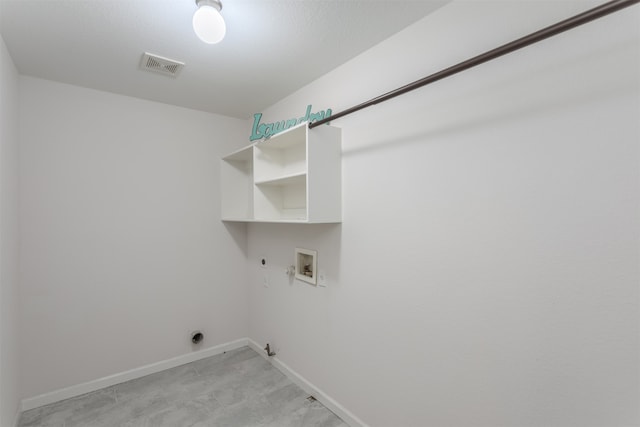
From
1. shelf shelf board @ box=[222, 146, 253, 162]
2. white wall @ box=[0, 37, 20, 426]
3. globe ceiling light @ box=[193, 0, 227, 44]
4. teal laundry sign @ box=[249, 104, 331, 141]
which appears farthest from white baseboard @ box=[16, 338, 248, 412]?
Result: globe ceiling light @ box=[193, 0, 227, 44]

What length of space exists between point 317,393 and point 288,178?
161cm

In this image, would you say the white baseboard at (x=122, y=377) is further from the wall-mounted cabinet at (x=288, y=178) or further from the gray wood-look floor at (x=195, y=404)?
the wall-mounted cabinet at (x=288, y=178)

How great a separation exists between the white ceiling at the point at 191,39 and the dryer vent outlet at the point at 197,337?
220 cm

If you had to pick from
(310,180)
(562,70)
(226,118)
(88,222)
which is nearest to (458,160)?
(562,70)

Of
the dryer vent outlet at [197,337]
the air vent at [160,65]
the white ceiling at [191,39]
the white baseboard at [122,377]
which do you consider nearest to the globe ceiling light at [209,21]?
the white ceiling at [191,39]

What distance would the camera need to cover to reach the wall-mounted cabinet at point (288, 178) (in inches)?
72.1

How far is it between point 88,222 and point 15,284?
0.58 meters

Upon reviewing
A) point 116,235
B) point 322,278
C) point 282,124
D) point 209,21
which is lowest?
point 322,278

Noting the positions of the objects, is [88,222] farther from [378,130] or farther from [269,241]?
[378,130]

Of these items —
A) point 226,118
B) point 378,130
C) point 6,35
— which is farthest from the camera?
point 226,118

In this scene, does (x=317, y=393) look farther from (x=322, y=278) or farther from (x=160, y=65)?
(x=160, y=65)

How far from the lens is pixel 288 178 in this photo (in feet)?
6.69

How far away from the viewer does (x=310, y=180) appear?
5.89ft

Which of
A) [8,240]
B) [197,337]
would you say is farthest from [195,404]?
[8,240]
